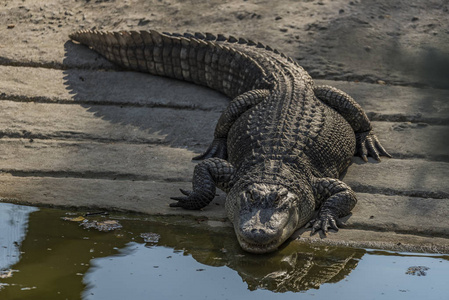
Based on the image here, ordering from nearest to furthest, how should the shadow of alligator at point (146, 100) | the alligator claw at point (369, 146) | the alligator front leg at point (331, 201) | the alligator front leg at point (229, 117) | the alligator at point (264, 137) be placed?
1. the alligator at point (264, 137)
2. the alligator front leg at point (331, 201)
3. the alligator claw at point (369, 146)
4. the alligator front leg at point (229, 117)
5. the shadow of alligator at point (146, 100)

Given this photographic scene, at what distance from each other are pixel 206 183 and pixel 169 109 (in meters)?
1.98

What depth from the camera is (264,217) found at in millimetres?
4035

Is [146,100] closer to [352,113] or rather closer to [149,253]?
[352,113]

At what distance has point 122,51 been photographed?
7242 mm

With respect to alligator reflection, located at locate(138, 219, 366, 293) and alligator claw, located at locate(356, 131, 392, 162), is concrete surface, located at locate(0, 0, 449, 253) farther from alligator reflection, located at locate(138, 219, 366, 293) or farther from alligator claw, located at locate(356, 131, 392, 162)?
alligator reflection, located at locate(138, 219, 366, 293)

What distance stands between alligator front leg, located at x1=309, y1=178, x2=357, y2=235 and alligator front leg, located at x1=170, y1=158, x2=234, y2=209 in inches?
26.2

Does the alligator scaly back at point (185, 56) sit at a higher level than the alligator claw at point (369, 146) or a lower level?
higher

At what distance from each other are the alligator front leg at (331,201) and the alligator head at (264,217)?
0.19 meters

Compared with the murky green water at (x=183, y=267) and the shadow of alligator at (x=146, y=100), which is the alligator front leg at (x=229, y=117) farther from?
the murky green water at (x=183, y=267)

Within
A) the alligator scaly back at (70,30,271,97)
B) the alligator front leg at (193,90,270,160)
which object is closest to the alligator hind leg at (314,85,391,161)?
the alligator front leg at (193,90,270,160)

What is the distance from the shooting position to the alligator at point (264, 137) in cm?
424

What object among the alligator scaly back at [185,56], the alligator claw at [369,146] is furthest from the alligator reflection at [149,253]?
the alligator scaly back at [185,56]

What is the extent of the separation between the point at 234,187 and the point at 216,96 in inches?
94.5

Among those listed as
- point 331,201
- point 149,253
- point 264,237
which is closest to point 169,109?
point 331,201
